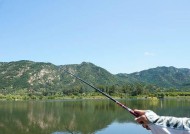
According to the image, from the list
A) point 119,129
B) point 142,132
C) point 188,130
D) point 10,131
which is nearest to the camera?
point 188,130

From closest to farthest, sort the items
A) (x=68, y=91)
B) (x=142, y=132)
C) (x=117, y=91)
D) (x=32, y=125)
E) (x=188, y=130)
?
(x=188, y=130) < (x=142, y=132) < (x=32, y=125) < (x=117, y=91) < (x=68, y=91)

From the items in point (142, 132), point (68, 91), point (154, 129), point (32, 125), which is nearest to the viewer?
point (154, 129)

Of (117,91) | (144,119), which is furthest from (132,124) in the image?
(117,91)

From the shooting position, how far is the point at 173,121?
271cm

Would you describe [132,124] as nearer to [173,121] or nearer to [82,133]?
[82,133]

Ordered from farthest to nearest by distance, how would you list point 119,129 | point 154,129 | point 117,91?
point 117,91
point 119,129
point 154,129

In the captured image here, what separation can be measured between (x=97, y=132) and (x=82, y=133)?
1.74 meters

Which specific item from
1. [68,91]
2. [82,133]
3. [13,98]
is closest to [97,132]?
[82,133]

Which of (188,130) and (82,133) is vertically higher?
(188,130)

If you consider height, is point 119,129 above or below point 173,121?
below

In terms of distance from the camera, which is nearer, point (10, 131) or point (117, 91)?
point (10, 131)

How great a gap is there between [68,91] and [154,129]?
181104 mm

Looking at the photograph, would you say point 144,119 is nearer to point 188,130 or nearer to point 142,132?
point 188,130

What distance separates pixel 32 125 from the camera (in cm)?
4662
